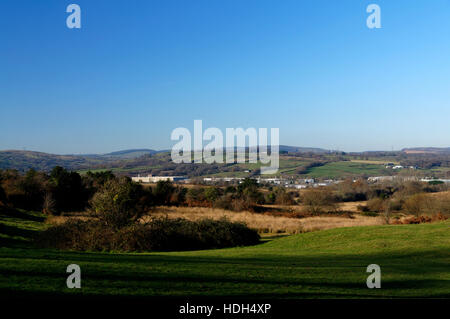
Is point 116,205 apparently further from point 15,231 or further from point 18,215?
point 18,215

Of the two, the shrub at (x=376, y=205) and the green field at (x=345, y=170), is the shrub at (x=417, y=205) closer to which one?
the shrub at (x=376, y=205)

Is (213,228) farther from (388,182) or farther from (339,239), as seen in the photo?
(388,182)

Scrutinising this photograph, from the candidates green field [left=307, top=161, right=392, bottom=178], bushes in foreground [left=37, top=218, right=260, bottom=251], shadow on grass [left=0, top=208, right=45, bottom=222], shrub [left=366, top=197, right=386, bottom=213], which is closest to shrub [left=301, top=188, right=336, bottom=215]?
shrub [left=366, top=197, right=386, bottom=213]

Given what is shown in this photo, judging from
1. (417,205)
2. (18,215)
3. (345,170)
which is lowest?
(417,205)

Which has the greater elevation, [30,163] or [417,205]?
[30,163]

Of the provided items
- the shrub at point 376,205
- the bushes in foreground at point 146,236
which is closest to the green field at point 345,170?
the shrub at point 376,205

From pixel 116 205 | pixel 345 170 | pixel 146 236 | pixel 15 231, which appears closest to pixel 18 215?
pixel 15 231

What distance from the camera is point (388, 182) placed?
298 ft

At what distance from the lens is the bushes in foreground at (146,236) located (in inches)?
869

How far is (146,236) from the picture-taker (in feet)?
72.9

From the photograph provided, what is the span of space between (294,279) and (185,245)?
47.5ft

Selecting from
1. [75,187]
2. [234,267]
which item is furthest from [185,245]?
[75,187]

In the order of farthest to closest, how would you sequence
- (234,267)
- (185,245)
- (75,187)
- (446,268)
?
1. (75,187)
2. (185,245)
3. (446,268)
4. (234,267)

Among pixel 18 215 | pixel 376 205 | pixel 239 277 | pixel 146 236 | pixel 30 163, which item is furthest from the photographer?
pixel 30 163
